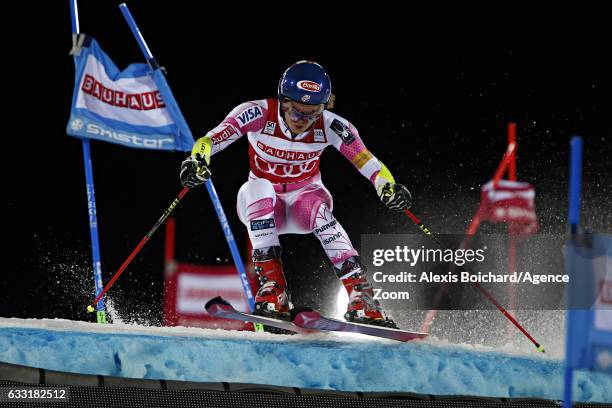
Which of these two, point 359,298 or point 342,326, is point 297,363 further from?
point 359,298

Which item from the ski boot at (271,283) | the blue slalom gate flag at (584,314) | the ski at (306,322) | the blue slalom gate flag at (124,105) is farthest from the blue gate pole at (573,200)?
the blue slalom gate flag at (124,105)

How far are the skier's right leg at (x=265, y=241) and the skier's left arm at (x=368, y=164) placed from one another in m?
0.50

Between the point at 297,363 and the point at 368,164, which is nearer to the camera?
the point at 297,363

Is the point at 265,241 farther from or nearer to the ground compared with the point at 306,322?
farther from the ground

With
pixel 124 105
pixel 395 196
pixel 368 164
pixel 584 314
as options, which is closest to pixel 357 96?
pixel 124 105

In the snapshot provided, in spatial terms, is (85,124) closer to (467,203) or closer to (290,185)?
(290,185)

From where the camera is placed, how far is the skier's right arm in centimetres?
403

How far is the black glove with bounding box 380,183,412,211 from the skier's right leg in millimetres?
655

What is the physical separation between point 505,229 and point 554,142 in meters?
1.42

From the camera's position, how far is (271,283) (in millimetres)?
4324

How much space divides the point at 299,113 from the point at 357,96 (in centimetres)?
528

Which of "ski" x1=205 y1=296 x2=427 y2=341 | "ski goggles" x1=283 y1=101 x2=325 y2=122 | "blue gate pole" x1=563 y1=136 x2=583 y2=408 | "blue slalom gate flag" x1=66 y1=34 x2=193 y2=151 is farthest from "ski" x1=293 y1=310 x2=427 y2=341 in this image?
"blue slalom gate flag" x1=66 y1=34 x2=193 y2=151

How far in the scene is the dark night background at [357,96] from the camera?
28.4ft

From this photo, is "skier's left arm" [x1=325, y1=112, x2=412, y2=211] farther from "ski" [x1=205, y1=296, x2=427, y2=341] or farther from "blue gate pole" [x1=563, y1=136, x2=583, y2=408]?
"blue gate pole" [x1=563, y1=136, x2=583, y2=408]
